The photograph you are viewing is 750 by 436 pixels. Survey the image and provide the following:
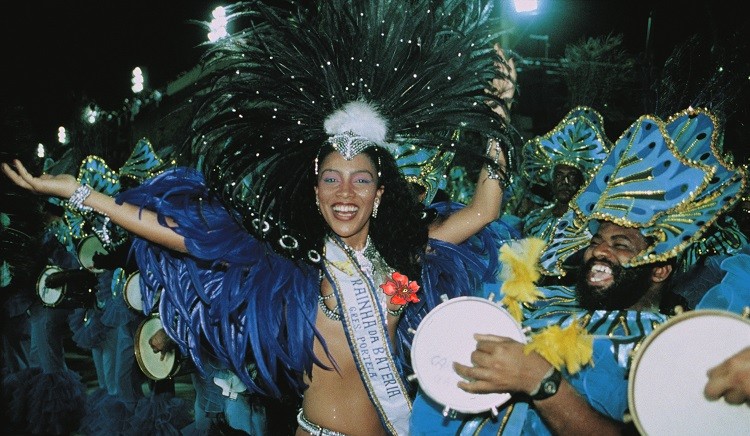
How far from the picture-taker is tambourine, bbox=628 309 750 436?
1608 mm

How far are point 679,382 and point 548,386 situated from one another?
1.08 feet

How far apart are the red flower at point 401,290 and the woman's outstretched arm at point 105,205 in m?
0.93

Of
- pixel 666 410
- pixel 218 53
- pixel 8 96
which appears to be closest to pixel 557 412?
pixel 666 410

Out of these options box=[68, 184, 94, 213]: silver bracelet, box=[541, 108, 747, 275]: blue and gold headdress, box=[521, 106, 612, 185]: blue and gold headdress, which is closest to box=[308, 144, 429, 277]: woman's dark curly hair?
box=[541, 108, 747, 275]: blue and gold headdress

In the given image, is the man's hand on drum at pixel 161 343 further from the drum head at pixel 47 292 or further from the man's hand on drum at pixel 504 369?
the man's hand on drum at pixel 504 369

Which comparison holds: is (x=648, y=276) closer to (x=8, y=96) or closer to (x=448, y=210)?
(x=448, y=210)

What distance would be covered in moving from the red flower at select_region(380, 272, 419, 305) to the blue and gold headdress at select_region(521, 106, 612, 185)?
2579 millimetres

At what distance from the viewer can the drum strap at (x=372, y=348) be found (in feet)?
9.43

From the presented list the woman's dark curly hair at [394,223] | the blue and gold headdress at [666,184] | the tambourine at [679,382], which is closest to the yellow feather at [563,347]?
the tambourine at [679,382]

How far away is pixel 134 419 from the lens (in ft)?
16.6

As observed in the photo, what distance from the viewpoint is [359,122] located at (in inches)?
113

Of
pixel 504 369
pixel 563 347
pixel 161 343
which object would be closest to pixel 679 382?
pixel 563 347

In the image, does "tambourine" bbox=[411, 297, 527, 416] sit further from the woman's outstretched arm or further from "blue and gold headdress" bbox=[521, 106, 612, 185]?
"blue and gold headdress" bbox=[521, 106, 612, 185]

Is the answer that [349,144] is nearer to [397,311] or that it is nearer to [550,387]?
[397,311]
